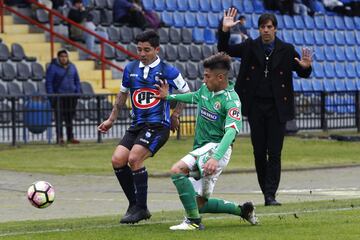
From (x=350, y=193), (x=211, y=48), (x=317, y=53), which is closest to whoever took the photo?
(x=350, y=193)

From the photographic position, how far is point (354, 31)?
135 ft

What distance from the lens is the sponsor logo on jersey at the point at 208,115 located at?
448 inches

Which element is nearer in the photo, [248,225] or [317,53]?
[248,225]

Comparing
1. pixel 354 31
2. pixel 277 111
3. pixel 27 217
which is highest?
pixel 354 31

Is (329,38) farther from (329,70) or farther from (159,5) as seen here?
(159,5)

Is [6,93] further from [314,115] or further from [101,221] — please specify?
[101,221]

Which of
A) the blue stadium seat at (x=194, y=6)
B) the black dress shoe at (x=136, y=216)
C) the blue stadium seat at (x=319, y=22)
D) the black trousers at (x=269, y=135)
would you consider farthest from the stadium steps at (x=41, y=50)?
the black dress shoe at (x=136, y=216)

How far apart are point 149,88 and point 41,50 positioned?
18.6 meters

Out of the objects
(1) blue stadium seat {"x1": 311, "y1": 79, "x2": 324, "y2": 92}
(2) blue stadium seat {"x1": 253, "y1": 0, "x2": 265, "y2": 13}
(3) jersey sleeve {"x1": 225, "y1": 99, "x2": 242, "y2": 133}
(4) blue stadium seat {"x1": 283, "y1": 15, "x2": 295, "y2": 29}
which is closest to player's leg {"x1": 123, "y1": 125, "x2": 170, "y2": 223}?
(3) jersey sleeve {"x1": 225, "y1": 99, "x2": 242, "y2": 133}

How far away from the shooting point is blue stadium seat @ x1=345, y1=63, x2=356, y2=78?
4000 cm

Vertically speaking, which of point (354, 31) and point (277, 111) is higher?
point (354, 31)

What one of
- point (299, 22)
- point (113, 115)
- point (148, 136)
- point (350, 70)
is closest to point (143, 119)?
point (148, 136)

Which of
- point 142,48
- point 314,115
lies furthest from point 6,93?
point 142,48

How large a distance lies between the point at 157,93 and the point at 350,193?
500 centimetres
